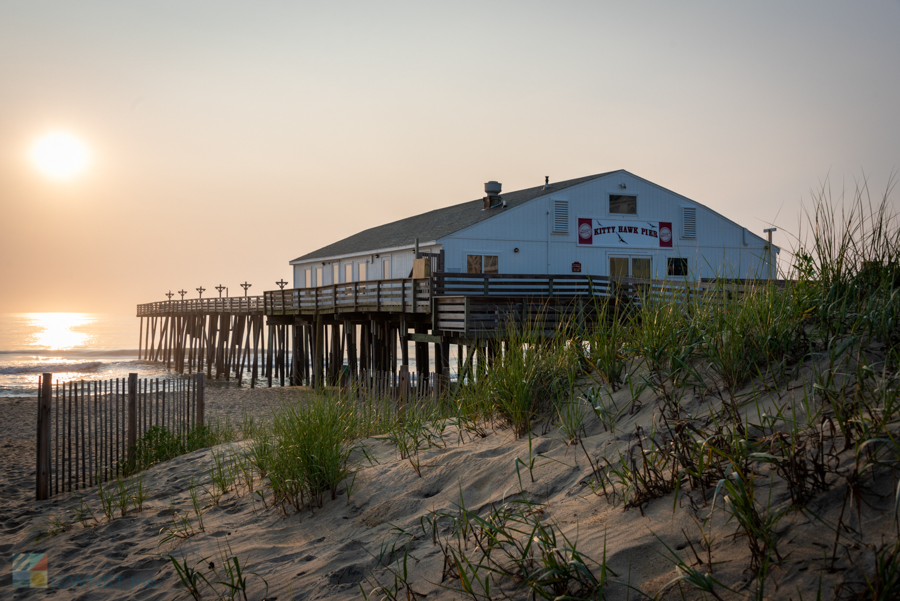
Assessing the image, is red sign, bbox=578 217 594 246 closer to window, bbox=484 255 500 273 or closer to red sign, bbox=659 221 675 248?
red sign, bbox=659 221 675 248

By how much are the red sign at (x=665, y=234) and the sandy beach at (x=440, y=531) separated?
21.9m

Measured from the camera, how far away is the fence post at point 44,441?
292 inches

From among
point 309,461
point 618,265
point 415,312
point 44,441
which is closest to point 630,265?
point 618,265

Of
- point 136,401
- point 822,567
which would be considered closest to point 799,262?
point 822,567

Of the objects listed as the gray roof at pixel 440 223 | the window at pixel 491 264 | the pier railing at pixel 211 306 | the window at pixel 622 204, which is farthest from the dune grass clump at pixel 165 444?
the pier railing at pixel 211 306

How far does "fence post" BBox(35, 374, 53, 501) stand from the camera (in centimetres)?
741

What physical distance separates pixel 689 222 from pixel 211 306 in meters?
27.0

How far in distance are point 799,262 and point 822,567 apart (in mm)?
2654

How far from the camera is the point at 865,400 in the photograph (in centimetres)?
280

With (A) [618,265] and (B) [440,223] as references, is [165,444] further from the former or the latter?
(B) [440,223]

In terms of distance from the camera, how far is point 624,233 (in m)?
24.9

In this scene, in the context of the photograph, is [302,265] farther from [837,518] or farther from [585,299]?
[837,518]

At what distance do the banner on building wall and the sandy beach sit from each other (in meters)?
20.1

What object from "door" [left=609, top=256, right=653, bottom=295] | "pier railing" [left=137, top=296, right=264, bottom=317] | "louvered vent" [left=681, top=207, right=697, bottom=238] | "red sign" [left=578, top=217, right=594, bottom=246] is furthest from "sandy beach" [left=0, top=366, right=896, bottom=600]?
"pier railing" [left=137, top=296, right=264, bottom=317]
